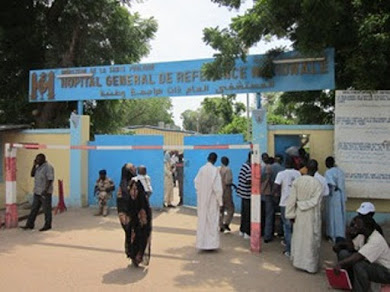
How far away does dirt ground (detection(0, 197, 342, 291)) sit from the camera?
18.0 ft

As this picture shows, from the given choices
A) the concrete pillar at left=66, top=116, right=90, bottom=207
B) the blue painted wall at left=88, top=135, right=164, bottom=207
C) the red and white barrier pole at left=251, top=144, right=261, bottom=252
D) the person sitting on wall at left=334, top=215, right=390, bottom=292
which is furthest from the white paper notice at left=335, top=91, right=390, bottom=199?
the concrete pillar at left=66, top=116, right=90, bottom=207

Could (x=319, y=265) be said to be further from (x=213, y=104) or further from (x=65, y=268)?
(x=213, y=104)

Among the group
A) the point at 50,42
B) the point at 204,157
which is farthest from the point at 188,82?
the point at 50,42

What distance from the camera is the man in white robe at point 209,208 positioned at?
7047mm

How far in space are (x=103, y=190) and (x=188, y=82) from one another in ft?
11.7

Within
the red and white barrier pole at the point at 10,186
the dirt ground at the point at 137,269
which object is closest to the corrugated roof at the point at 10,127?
the red and white barrier pole at the point at 10,186

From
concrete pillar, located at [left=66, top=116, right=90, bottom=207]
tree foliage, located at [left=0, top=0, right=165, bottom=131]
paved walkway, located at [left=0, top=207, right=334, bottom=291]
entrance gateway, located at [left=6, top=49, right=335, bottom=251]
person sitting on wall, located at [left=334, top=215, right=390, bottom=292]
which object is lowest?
paved walkway, located at [left=0, top=207, right=334, bottom=291]

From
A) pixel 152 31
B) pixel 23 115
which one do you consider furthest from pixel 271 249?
pixel 152 31

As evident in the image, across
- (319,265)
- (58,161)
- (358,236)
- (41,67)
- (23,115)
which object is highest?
(41,67)

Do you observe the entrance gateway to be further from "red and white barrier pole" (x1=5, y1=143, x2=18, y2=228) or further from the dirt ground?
the dirt ground

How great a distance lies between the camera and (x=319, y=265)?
6438mm

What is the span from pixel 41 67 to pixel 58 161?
15.4 feet

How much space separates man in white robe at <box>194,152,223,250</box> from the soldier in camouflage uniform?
4240 mm

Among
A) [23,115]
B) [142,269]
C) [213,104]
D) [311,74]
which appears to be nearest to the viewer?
[142,269]
